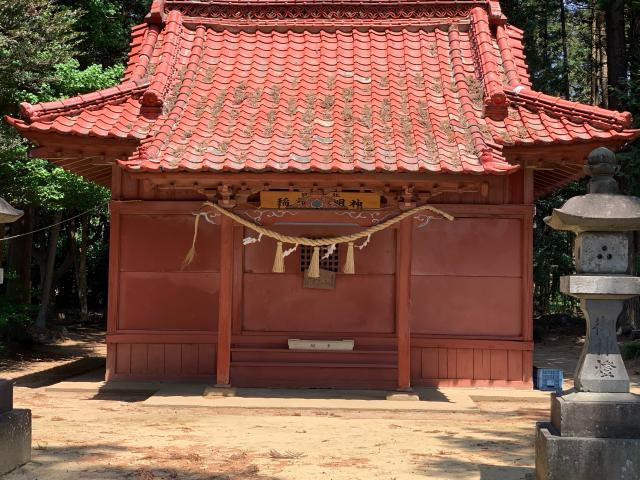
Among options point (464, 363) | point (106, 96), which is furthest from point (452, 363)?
point (106, 96)

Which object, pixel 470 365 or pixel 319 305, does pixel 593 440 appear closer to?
pixel 470 365

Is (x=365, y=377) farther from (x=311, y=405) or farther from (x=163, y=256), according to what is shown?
(x=163, y=256)

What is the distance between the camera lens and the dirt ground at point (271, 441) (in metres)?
7.27

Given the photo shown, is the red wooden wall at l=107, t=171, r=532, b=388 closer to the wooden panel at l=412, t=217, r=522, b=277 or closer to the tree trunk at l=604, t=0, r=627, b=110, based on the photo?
the wooden panel at l=412, t=217, r=522, b=277

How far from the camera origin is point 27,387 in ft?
41.8

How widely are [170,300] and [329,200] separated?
2.98 meters

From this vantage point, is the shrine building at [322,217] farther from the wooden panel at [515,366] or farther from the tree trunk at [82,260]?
the tree trunk at [82,260]

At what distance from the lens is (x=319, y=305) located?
12156mm

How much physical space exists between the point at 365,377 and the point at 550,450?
539 cm

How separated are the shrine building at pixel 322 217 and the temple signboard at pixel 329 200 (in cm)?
2

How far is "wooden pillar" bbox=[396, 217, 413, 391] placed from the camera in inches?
436

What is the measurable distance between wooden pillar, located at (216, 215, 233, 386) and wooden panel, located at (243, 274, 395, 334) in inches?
39.2

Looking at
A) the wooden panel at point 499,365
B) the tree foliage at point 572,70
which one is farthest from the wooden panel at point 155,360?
the tree foliage at point 572,70

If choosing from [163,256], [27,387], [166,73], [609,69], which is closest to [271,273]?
[163,256]
